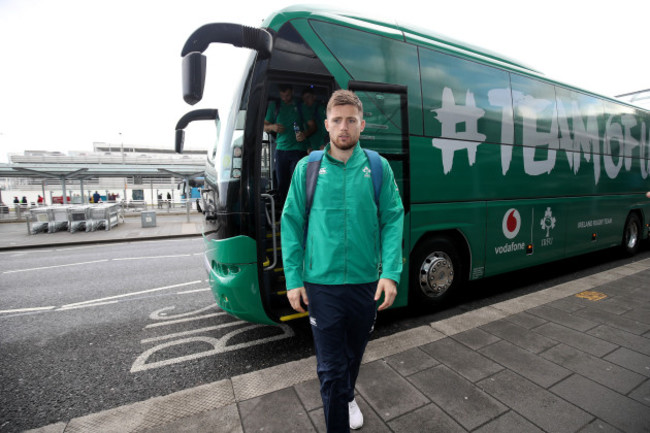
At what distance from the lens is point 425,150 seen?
12.3ft

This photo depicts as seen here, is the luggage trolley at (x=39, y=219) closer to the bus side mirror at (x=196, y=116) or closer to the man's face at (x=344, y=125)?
the bus side mirror at (x=196, y=116)

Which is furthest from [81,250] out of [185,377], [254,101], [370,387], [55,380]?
[370,387]

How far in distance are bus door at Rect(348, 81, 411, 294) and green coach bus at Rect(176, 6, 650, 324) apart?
0.01 meters

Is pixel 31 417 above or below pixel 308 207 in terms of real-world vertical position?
below

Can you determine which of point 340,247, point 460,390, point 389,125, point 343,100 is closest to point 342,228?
point 340,247

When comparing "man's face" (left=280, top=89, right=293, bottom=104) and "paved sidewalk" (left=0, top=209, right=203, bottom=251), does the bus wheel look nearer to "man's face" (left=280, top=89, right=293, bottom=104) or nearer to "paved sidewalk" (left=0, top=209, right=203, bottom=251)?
"man's face" (left=280, top=89, right=293, bottom=104)

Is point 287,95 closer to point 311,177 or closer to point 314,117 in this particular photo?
point 314,117

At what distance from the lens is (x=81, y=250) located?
33.5 feet

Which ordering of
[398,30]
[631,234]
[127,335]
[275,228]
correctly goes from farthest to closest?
1. [631,234]
2. [127,335]
3. [398,30]
4. [275,228]

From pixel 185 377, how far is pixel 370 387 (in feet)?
5.48

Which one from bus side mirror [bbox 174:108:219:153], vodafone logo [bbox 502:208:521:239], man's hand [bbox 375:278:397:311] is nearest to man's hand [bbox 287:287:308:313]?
man's hand [bbox 375:278:397:311]

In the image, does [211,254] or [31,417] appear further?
[211,254]

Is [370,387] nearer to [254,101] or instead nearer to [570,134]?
[254,101]

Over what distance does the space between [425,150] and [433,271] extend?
1.49 meters
